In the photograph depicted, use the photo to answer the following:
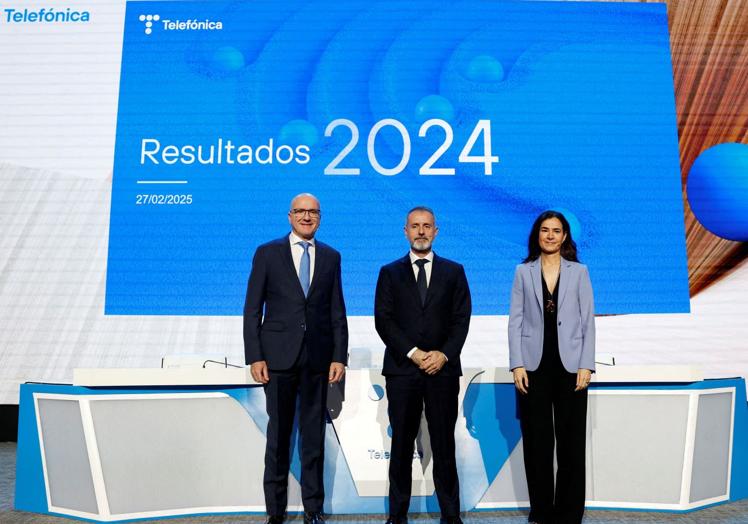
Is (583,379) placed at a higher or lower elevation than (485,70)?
lower

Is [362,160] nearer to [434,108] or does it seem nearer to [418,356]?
[434,108]

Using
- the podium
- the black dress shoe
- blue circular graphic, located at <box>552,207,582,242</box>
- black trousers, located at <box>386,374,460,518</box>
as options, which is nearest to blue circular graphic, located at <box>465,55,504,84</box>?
blue circular graphic, located at <box>552,207,582,242</box>

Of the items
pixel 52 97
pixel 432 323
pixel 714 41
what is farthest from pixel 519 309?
pixel 52 97

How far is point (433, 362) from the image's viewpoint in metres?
2.28

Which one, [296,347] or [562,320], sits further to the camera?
[296,347]

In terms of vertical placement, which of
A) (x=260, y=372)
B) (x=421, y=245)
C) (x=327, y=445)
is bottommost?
(x=327, y=445)

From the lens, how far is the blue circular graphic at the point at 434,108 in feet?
13.5

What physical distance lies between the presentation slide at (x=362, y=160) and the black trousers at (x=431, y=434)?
1.58 meters

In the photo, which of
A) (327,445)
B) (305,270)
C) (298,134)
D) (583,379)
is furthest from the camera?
(298,134)

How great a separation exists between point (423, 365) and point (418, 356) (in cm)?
4

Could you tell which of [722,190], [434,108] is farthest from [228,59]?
[722,190]

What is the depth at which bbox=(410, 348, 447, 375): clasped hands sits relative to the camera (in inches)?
89.9

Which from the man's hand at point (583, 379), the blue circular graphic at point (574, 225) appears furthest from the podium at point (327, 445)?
the blue circular graphic at point (574, 225)

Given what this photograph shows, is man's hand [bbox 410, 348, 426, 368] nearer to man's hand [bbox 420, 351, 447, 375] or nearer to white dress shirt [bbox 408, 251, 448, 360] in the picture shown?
man's hand [bbox 420, 351, 447, 375]
